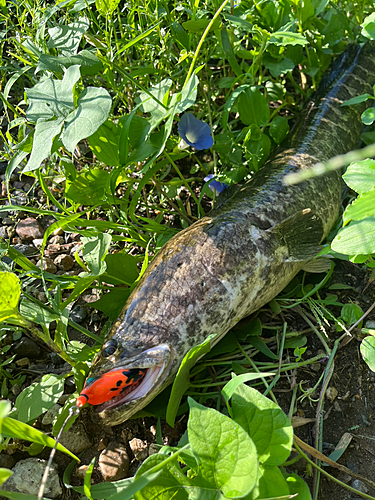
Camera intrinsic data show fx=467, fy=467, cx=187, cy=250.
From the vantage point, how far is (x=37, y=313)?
1971mm

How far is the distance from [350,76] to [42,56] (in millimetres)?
2292

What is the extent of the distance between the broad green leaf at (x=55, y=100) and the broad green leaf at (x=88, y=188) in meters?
0.51

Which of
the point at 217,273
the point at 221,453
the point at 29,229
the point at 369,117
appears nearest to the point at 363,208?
the point at 217,273

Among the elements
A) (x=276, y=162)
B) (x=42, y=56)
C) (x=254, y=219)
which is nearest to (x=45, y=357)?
(x=254, y=219)

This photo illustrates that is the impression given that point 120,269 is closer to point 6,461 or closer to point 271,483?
point 6,461

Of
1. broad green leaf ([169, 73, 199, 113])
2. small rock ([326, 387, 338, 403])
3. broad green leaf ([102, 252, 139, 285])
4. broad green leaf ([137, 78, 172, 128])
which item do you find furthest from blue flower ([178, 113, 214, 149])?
small rock ([326, 387, 338, 403])

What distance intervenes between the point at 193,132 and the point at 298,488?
188 centimetres

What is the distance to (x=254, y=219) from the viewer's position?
2480 mm

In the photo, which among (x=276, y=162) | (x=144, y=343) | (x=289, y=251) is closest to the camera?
(x=144, y=343)

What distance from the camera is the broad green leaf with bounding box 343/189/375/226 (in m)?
1.63

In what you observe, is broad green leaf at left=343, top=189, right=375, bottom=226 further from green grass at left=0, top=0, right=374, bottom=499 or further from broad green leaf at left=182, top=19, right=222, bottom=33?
broad green leaf at left=182, top=19, right=222, bottom=33

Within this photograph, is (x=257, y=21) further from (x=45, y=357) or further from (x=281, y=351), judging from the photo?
(x=45, y=357)

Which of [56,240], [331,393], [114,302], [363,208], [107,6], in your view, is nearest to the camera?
[363,208]

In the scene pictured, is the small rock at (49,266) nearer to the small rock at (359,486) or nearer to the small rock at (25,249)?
the small rock at (25,249)
